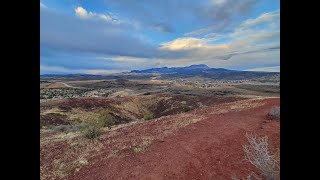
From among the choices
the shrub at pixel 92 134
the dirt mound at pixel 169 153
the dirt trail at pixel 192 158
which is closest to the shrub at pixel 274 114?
the dirt mound at pixel 169 153

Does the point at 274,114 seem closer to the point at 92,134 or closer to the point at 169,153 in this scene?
the point at 169,153

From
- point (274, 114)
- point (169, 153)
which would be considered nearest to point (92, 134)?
point (169, 153)

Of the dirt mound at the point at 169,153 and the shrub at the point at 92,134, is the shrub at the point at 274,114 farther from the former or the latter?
the shrub at the point at 92,134

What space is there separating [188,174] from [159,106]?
36.6m

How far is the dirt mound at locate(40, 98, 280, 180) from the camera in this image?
891 cm

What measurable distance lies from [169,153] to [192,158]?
952mm

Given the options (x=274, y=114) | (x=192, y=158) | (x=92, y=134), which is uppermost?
(x=274, y=114)

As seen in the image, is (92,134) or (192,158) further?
(92,134)

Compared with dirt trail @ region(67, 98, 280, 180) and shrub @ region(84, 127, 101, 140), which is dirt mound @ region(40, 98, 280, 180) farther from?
shrub @ region(84, 127, 101, 140)

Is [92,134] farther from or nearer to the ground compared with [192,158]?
nearer to the ground

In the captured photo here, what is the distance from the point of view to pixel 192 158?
957 centimetres
